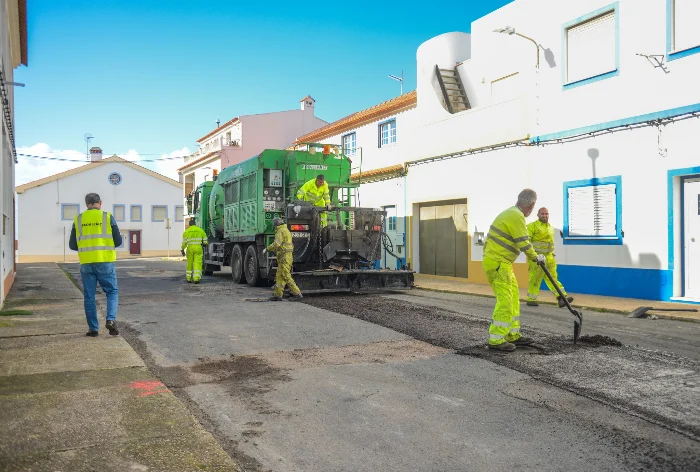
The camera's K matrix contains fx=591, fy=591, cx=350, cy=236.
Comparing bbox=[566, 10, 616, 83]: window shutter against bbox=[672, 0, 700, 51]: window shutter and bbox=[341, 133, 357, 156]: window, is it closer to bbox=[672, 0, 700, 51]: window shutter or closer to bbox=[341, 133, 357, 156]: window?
bbox=[672, 0, 700, 51]: window shutter

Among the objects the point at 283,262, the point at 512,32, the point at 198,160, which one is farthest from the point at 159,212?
the point at 283,262

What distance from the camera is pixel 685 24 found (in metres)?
10.7

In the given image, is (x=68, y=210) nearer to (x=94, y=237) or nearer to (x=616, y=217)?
(x=94, y=237)

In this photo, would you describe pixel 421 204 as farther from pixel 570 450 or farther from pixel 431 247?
pixel 570 450

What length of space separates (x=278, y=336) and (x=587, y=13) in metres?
10.1

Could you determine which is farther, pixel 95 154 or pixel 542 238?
pixel 95 154

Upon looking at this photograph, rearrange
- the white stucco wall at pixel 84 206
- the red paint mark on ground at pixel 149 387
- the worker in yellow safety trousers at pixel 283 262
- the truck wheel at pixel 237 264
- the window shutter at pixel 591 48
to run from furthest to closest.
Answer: the white stucco wall at pixel 84 206
the truck wheel at pixel 237 264
the window shutter at pixel 591 48
the worker in yellow safety trousers at pixel 283 262
the red paint mark on ground at pixel 149 387

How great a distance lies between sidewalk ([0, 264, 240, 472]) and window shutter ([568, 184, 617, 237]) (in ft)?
31.7

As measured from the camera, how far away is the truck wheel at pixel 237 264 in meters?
15.3

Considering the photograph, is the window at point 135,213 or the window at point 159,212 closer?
the window at point 135,213

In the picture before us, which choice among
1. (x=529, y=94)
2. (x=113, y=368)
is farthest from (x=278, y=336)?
(x=529, y=94)

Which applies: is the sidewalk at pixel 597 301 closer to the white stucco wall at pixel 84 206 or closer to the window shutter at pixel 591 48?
the window shutter at pixel 591 48

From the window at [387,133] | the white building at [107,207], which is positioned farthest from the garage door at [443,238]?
the white building at [107,207]

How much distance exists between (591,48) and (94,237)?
10.7 metres
